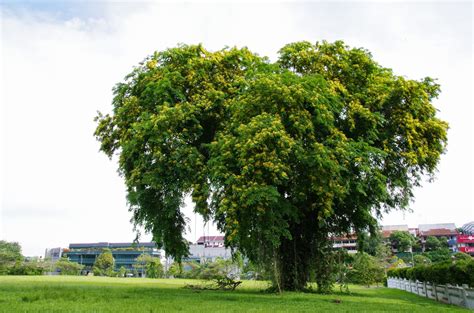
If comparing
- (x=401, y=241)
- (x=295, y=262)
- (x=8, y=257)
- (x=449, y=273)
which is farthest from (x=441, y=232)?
(x=295, y=262)

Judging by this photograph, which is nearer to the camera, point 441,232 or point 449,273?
point 449,273

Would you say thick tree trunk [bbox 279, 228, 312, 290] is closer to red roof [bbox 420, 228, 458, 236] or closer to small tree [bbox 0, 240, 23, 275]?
small tree [bbox 0, 240, 23, 275]

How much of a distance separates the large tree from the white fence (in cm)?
493

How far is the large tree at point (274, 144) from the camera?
17.3 meters

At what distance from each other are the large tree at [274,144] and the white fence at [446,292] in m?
4.93

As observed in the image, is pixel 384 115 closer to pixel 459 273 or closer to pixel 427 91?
pixel 427 91

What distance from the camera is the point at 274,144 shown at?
17094 mm

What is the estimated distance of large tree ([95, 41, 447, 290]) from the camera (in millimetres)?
17312

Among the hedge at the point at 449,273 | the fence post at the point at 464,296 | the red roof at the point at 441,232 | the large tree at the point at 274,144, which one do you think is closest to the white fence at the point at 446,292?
the fence post at the point at 464,296

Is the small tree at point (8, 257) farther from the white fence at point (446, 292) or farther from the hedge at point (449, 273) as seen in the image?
the hedge at point (449, 273)

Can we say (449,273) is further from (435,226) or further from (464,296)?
(435,226)

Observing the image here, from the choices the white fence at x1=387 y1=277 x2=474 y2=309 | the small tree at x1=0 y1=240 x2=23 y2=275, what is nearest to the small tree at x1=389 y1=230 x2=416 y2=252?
the white fence at x1=387 y1=277 x2=474 y2=309

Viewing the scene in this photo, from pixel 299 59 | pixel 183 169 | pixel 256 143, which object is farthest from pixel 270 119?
pixel 299 59

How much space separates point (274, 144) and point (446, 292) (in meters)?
13.6
